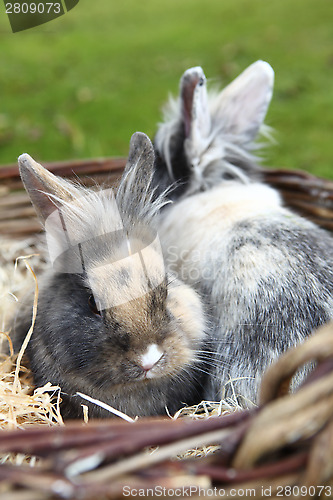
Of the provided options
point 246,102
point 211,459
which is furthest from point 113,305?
point 246,102

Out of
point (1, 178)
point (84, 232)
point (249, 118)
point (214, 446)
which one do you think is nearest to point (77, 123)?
point (1, 178)

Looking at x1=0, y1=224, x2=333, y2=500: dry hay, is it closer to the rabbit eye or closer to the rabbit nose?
the rabbit nose

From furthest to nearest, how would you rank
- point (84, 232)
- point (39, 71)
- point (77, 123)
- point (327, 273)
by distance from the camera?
point (39, 71)
point (77, 123)
point (327, 273)
point (84, 232)

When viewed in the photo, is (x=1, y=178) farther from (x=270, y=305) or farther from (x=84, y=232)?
(x=270, y=305)

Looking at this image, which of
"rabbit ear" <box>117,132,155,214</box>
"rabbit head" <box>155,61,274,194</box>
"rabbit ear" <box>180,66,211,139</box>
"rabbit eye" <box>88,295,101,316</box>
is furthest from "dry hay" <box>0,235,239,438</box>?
"rabbit ear" <box>180,66,211,139</box>

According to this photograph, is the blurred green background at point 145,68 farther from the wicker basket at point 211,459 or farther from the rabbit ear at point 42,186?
the wicker basket at point 211,459
